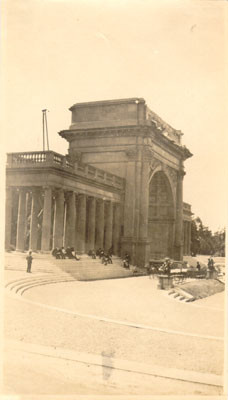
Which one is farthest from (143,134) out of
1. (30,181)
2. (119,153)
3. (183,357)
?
(183,357)

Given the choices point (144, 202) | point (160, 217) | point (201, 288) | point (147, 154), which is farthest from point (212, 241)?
point (160, 217)

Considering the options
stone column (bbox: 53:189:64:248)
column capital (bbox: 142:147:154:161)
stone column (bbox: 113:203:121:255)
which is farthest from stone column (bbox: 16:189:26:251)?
column capital (bbox: 142:147:154:161)

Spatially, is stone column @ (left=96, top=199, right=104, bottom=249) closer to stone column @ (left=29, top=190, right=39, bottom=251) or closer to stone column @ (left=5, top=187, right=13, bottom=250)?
stone column @ (left=29, top=190, right=39, bottom=251)

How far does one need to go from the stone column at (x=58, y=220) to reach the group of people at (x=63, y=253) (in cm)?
13

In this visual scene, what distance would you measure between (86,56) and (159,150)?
12.0 meters

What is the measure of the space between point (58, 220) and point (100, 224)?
12.7ft

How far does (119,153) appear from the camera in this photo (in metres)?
17.2

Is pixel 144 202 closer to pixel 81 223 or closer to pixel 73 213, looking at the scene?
pixel 81 223

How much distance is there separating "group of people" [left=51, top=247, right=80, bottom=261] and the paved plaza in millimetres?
1036

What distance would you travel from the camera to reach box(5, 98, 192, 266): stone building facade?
27.5 feet

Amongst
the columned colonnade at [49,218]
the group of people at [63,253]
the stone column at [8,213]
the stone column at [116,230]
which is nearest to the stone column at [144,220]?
the stone column at [116,230]

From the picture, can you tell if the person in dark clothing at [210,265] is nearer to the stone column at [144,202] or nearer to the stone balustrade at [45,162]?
the stone balustrade at [45,162]

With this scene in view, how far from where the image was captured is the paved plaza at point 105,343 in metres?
5.93

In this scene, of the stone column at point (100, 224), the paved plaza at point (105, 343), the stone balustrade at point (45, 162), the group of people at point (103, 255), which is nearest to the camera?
the paved plaza at point (105, 343)
